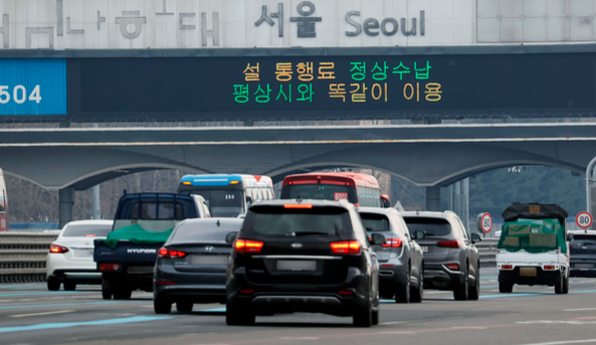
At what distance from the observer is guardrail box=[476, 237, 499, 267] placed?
156 feet

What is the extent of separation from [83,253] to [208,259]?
8.14m

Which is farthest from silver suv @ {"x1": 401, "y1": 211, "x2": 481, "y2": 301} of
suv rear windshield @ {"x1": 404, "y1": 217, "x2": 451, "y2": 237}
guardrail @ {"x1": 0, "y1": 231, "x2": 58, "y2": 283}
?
guardrail @ {"x1": 0, "y1": 231, "x2": 58, "y2": 283}

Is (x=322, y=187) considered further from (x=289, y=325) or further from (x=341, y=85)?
(x=289, y=325)

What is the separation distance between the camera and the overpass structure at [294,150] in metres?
48.6

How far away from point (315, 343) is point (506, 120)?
37.5 m

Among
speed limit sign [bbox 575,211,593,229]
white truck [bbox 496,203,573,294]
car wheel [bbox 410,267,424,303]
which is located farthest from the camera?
speed limit sign [bbox 575,211,593,229]

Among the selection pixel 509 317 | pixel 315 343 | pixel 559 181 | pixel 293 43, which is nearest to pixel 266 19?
pixel 293 43

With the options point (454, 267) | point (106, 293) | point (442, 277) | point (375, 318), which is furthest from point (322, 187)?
point (375, 318)

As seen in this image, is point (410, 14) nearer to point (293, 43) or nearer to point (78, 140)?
point (293, 43)

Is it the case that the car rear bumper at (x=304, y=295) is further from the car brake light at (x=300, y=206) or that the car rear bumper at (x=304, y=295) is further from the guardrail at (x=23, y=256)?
the guardrail at (x=23, y=256)

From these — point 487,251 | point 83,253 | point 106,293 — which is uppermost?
point 83,253

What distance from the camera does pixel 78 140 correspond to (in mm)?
49500

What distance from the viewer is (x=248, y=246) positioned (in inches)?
562

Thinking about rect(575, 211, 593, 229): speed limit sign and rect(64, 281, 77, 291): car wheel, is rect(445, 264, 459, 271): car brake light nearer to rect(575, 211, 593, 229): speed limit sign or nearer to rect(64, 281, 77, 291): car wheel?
rect(64, 281, 77, 291): car wheel
